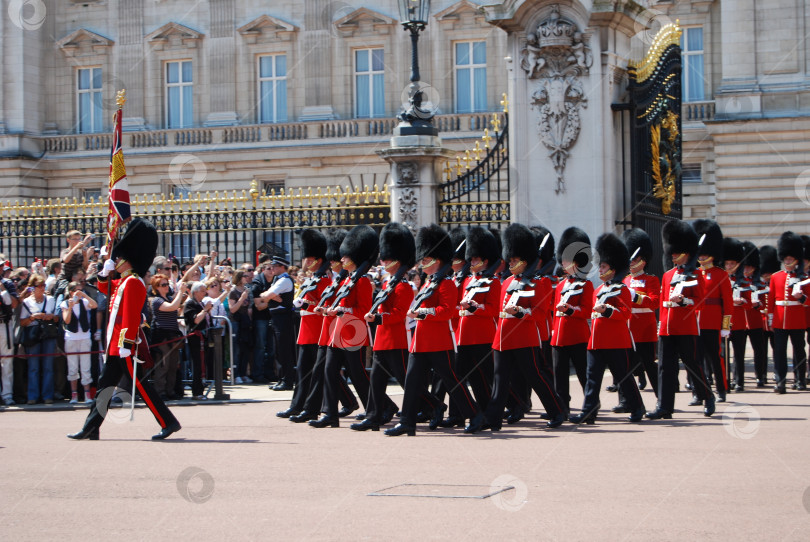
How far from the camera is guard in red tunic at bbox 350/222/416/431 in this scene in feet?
32.3

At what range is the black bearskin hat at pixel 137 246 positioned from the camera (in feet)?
31.6

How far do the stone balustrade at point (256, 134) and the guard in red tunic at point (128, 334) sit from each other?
70.8 feet

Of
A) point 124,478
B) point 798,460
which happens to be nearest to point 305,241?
point 124,478

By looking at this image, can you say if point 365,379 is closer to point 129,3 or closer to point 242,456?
point 242,456

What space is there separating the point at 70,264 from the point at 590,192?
17.3ft

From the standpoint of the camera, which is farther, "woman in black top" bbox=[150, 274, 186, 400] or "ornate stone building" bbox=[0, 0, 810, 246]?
"ornate stone building" bbox=[0, 0, 810, 246]

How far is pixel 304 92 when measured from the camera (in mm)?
34156

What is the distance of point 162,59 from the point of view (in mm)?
35562

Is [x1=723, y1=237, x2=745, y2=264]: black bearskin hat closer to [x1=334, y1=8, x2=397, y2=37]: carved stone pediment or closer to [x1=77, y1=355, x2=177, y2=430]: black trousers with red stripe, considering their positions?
[x1=77, y1=355, x2=177, y2=430]: black trousers with red stripe

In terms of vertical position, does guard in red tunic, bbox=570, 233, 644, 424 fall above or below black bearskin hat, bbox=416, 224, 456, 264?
below

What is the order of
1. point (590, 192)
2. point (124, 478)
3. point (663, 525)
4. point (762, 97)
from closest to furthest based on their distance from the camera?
1. point (663, 525)
2. point (124, 478)
3. point (590, 192)
4. point (762, 97)

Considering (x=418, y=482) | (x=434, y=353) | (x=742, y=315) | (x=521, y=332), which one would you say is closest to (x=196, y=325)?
(x=434, y=353)

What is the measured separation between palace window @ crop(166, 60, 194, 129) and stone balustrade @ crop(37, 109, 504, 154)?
917 mm

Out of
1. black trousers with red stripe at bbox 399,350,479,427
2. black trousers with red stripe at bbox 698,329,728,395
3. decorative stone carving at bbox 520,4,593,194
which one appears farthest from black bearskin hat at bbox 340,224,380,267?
decorative stone carving at bbox 520,4,593,194
